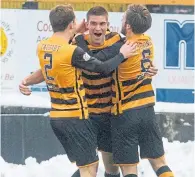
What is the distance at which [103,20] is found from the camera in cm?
746

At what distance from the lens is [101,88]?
7.68 m

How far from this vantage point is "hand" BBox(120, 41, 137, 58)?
24.1 feet

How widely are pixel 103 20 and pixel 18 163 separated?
113 inches

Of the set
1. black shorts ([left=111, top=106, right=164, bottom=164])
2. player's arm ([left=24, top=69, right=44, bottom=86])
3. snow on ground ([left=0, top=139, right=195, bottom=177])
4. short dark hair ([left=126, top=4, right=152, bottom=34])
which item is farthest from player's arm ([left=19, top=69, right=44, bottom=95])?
snow on ground ([left=0, top=139, right=195, bottom=177])

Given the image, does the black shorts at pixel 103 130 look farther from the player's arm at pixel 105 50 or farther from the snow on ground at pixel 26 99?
the snow on ground at pixel 26 99

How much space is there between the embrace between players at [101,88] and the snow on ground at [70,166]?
1444 mm

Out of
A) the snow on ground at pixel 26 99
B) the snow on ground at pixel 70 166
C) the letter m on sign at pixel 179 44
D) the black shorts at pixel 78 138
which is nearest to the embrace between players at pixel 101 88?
the black shorts at pixel 78 138

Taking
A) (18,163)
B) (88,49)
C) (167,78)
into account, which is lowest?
(18,163)

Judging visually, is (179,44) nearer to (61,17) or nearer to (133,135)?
(133,135)

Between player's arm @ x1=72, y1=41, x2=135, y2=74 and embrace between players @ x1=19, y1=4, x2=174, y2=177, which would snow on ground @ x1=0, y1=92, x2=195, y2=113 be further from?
player's arm @ x1=72, y1=41, x2=135, y2=74

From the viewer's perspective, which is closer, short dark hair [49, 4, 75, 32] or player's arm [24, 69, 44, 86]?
short dark hair [49, 4, 75, 32]

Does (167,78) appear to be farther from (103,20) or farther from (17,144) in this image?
(103,20)

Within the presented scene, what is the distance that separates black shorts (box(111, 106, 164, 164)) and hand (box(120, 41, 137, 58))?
52 centimetres

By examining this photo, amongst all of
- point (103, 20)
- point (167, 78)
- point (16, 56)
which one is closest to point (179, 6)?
point (167, 78)
